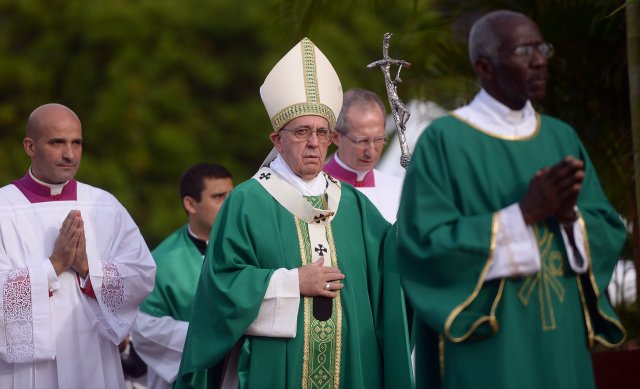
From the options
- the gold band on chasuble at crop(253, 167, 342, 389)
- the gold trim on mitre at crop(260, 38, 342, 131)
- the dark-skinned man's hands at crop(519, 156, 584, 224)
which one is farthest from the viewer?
the gold trim on mitre at crop(260, 38, 342, 131)

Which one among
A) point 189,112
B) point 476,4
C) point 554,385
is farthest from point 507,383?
point 189,112

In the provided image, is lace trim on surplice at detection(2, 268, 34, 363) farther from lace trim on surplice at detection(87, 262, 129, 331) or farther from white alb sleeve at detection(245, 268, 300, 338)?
white alb sleeve at detection(245, 268, 300, 338)

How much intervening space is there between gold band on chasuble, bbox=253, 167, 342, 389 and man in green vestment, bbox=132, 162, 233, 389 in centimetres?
191

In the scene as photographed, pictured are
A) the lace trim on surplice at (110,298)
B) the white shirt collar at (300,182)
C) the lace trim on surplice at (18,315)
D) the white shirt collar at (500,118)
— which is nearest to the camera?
the white shirt collar at (500,118)

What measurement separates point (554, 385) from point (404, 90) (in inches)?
220

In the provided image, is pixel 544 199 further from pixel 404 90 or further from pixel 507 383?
pixel 404 90

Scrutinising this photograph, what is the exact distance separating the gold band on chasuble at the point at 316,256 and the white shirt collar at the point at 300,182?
0.03m

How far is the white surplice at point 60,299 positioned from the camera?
24.5ft

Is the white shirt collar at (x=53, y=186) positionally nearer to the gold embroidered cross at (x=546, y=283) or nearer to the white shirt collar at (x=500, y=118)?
the white shirt collar at (x=500, y=118)

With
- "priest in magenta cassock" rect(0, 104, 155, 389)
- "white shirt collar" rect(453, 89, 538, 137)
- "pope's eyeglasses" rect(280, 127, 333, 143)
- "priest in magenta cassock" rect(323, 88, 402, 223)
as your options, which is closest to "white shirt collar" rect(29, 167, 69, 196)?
"priest in magenta cassock" rect(0, 104, 155, 389)

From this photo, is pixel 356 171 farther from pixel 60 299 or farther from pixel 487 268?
pixel 487 268

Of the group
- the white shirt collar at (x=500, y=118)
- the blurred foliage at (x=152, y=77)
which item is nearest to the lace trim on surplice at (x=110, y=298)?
the white shirt collar at (x=500, y=118)

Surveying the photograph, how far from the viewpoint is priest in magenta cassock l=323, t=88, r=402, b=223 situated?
8.38 m

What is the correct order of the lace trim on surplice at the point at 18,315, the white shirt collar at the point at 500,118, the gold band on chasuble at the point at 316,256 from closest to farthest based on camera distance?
the white shirt collar at the point at 500,118 → the gold band on chasuble at the point at 316,256 → the lace trim on surplice at the point at 18,315
